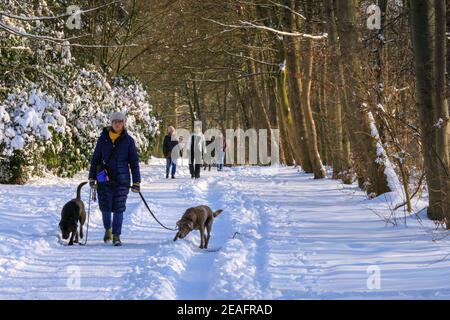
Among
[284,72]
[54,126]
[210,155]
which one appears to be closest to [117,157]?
[54,126]

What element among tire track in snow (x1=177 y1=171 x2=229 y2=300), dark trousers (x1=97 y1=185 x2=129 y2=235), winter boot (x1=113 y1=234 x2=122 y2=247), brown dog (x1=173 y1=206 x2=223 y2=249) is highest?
dark trousers (x1=97 y1=185 x2=129 y2=235)

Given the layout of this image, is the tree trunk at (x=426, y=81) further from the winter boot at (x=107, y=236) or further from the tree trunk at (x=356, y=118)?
the winter boot at (x=107, y=236)

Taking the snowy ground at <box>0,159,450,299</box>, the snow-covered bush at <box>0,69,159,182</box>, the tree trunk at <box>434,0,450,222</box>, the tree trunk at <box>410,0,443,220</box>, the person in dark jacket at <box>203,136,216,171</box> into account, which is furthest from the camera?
the person in dark jacket at <box>203,136,216,171</box>

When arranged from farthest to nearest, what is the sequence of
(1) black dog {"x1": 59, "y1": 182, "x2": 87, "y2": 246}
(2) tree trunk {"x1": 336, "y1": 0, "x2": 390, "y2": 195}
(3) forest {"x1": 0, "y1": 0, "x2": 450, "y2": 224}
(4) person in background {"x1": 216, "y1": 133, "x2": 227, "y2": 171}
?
(4) person in background {"x1": 216, "y1": 133, "x2": 227, "y2": 171} → (2) tree trunk {"x1": 336, "y1": 0, "x2": 390, "y2": 195} → (3) forest {"x1": 0, "y1": 0, "x2": 450, "y2": 224} → (1) black dog {"x1": 59, "y1": 182, "x2": 87, "y2": 246}

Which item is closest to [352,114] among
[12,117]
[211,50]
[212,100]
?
[12,117]

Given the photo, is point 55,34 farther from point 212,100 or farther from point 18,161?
point 212,100

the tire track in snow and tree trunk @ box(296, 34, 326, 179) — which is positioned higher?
tree trunk @ box(296, 34, 326, 179)

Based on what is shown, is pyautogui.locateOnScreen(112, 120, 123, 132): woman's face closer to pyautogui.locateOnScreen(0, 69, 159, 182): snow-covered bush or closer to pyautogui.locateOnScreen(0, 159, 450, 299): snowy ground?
pyautogui.locateOnScreen(0, 159, 450, 299): snowy ground

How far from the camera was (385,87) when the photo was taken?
36.6 feet

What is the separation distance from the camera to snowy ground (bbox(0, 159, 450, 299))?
603 cm

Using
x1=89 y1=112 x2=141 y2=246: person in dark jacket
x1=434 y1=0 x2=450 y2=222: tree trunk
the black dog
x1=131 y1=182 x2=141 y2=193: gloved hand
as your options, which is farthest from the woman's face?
x1=434 y1=0 x2=450 y2=222: tree trunk

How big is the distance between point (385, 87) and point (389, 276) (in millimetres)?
5562

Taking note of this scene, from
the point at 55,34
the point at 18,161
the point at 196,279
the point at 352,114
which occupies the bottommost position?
the point at 196,279

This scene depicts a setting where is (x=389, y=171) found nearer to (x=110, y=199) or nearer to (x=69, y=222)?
(x=110, y=199)
